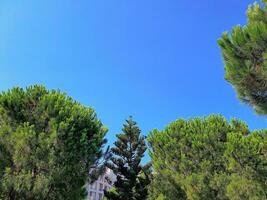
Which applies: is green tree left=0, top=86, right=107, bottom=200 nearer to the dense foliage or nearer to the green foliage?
the green foliage

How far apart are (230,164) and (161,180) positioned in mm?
4619

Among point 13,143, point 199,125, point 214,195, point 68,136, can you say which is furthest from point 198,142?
point 13,143

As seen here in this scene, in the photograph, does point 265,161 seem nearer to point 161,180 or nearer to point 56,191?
point 161,180

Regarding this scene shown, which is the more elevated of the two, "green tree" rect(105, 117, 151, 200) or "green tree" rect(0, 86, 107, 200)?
"green tree" rect(105, 117, 151, 200)

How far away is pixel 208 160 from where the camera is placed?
61.8ft

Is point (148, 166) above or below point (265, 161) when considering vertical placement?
above

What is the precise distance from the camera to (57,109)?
1400cm

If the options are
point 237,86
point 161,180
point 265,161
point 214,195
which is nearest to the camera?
point 237,86

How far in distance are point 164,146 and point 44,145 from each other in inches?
365

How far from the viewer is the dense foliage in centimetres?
754

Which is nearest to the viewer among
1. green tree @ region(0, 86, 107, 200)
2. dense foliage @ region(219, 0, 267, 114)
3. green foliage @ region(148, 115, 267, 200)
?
dense foliage @ region(219, 0, 267, 114)

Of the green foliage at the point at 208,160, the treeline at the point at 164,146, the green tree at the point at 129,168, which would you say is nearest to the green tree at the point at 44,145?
the treeline at the point at 164,146

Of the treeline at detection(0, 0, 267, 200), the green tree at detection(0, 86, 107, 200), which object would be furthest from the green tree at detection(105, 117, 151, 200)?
the green tree at detection(0, 86, 107, 200)

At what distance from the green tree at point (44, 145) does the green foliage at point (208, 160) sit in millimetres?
6434
